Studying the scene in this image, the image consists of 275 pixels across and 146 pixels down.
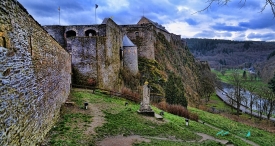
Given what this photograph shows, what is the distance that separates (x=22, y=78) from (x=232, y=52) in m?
175

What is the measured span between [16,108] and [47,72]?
3.97 metres

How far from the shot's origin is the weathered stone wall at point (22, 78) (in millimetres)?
4914

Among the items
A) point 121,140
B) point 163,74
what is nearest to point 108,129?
point 121,140

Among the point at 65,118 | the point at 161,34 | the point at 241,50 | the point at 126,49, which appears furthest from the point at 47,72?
the point at 241,50

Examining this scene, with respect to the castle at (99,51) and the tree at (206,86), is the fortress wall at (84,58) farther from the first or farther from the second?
the tree at (206,86)

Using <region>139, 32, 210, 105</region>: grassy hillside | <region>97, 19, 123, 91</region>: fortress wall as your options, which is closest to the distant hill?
<region>139, 32, 210, 105</region>: grassy hillside

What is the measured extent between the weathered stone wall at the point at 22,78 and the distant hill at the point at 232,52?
13287 cm

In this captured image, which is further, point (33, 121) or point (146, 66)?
point (146, 66)

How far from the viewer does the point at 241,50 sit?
165m

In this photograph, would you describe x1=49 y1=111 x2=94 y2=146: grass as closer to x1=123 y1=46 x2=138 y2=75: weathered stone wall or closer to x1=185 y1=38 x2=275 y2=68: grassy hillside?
x1=123 y1=46 x2=138 y2=75: weathered stone wall

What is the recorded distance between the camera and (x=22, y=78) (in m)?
6.08

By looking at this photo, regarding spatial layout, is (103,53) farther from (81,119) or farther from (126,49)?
(81,119)

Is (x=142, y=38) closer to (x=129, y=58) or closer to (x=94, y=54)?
(x=129, y=58)

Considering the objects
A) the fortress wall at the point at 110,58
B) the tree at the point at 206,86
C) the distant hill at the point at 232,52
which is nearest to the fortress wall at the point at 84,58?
the fortress wall at the point at 110,58
